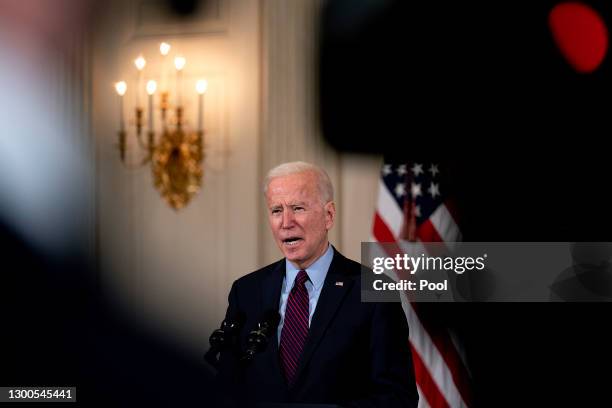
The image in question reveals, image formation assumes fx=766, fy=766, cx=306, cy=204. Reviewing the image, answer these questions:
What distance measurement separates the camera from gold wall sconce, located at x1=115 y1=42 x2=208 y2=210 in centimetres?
380

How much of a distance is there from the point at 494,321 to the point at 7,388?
7.36 feet

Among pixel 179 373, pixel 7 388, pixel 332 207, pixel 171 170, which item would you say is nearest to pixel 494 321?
pixel 171 170

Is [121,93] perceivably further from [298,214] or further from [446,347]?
[298,214]

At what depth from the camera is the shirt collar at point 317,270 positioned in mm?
1350

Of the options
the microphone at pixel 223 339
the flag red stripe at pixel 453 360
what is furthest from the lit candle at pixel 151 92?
the microphone at pixel 223 339

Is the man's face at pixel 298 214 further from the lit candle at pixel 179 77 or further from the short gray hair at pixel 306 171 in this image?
the lit candle at pixel 179 77

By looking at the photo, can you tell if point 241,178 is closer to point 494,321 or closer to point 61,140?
point 61,140

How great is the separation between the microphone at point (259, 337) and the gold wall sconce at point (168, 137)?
2.77 metres

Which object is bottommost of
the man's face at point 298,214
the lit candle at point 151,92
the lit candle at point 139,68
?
the man's face at point 298,214

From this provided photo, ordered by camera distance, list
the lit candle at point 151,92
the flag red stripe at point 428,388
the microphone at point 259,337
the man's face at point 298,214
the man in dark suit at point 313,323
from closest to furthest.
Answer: the microphone at point 259,337
the man in dark suit at point 313,323
the man's face at point 298,214
the flag red stripe at point 428,388
the lit candle at point 151,92

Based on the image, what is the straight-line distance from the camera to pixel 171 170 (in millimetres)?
3852

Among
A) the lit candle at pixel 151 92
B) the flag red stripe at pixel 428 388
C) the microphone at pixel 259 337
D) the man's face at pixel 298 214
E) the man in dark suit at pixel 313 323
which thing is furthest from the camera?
the lit candle at pixel 151 92

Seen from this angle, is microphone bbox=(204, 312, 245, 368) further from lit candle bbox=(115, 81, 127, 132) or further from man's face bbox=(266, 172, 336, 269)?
lit candle bbox=(115, 81, 127, 132)

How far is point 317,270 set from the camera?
1357mm
